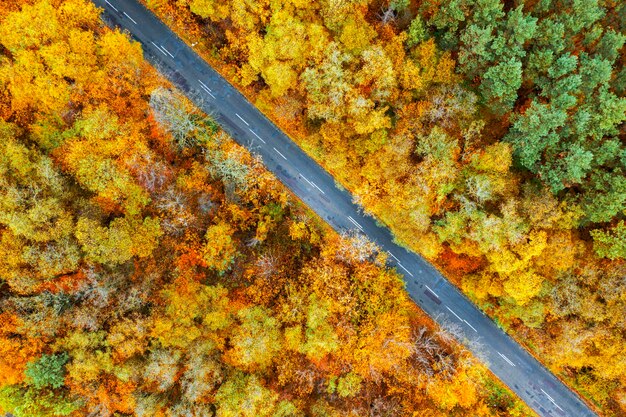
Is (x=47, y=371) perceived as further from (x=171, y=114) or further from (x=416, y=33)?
(x=416, y=33)

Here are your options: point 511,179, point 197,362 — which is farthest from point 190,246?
point 511,179

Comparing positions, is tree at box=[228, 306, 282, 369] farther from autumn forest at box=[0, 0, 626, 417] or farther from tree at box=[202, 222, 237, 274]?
tree at box=[202, 222, 237, 274]

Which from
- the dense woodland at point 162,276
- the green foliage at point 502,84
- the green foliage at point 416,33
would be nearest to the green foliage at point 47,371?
the dense woodland at point 162,276

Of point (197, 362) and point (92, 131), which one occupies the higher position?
point (92, 131)

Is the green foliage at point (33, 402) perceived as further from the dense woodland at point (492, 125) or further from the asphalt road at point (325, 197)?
the dense woodland at point (492, 125)

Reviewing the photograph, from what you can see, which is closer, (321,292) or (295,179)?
(321,292)

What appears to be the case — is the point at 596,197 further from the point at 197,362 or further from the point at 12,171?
the point at 12,171

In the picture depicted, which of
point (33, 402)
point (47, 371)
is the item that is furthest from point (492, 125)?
point (33, 402)
